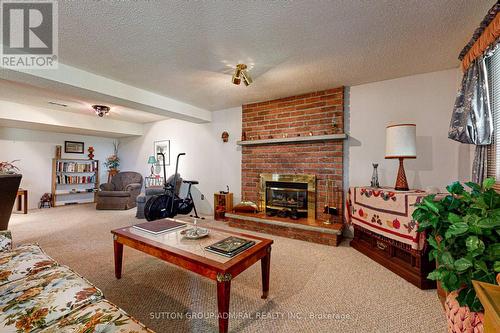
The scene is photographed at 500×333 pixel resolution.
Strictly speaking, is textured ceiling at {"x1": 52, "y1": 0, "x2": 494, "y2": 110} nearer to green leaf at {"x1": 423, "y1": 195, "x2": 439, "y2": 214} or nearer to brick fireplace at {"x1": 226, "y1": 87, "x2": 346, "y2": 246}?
brick fireplace at {"x1": 226, "y1": 87, "x2": 346, "y2": 246}

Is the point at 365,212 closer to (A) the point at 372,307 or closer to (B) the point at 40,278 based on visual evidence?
(A) the point at 372,307

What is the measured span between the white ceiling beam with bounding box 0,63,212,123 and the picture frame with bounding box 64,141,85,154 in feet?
12.5

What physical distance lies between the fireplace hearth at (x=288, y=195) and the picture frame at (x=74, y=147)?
5.70m

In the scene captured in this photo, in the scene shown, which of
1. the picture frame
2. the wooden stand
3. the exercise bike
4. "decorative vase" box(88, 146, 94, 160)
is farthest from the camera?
"decorative vase" box(88, 146, 94, 160)

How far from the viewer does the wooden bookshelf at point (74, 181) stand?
19.0ft

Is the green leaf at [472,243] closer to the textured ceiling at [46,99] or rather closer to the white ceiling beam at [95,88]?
the white ceiling beam at [95,88]

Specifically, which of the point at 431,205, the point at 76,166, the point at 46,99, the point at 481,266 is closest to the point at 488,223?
the point at 481,266

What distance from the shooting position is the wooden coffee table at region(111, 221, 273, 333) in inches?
52.8

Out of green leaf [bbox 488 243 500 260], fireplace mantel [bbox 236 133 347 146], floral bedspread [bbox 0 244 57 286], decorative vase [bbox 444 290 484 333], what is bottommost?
decorative vase [bbox 444 290 484 333]

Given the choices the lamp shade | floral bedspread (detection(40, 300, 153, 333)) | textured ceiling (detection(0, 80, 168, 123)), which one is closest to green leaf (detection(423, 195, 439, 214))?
the lamp shade

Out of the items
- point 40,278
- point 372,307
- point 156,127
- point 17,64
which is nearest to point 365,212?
point 372,307

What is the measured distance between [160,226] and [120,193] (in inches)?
146

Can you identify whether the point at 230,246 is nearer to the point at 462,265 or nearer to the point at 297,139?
the point at 462,265

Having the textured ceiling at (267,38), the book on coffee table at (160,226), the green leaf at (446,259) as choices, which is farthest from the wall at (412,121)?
the book on coffee table at (160,226)
